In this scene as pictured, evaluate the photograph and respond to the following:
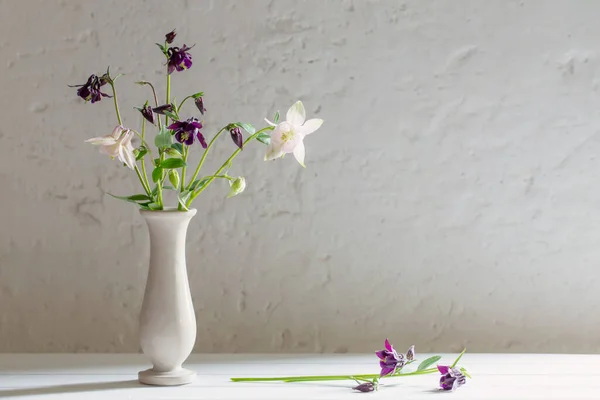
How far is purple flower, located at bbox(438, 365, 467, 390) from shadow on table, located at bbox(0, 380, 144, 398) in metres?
0.51

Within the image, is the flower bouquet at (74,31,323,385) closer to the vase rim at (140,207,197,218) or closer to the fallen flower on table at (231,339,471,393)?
the vase rim at (140,207,197,218)

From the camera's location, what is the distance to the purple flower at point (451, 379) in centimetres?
122

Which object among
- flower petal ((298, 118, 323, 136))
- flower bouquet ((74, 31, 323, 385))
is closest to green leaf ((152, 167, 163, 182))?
flower bouquet ((74, 31, 323, 385))

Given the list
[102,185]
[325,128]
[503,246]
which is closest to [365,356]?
[503,246]

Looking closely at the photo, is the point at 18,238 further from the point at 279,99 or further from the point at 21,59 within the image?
the point at 279,99

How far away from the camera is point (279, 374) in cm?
135

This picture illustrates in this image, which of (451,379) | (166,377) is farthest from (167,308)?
(451,379)

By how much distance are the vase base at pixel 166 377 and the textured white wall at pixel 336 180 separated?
0.36m

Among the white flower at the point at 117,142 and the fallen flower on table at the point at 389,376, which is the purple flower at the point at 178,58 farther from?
the fallen flower on table at the point at 389,376

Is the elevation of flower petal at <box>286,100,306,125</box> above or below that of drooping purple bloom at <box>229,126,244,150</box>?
above

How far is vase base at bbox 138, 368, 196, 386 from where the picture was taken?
48.7 inches

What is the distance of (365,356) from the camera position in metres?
1.56

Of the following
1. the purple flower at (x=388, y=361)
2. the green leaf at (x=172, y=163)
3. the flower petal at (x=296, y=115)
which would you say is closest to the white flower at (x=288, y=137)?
the flower petal at (x=296, y=115)

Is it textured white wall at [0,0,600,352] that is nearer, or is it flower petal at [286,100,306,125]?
flower petal at [286,100,306,125]
